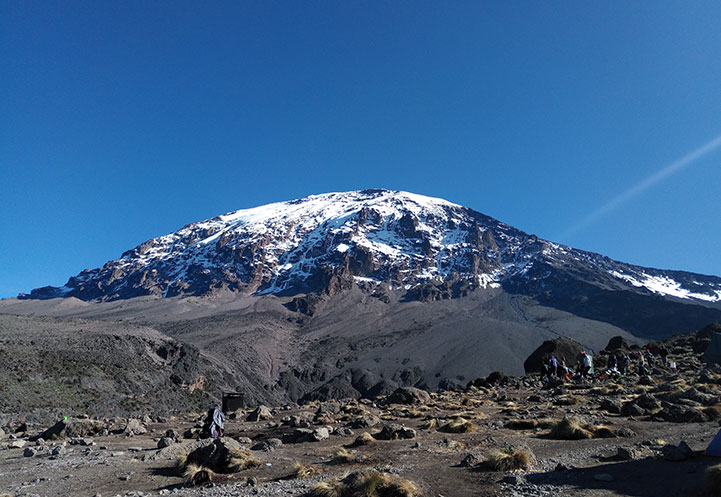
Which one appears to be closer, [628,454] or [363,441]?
[628,454]

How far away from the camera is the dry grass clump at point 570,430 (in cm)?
1170

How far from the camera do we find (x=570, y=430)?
11.8 meters

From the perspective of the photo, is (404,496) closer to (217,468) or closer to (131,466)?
(217,468)

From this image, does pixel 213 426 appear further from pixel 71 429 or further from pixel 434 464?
pixel 434 464

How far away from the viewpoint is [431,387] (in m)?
97.9

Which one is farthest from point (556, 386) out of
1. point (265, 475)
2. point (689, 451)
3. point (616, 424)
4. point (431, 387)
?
point (431, 387)

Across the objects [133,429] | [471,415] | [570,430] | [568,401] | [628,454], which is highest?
[628,454]

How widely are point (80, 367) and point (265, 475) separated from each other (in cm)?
5890

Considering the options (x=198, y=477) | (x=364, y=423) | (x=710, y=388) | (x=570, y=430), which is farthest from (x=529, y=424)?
(x=198, y=477)

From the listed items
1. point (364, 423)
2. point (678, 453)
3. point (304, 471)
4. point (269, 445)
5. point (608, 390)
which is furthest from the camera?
point (608, 390)

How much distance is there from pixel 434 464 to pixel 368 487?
2.87m

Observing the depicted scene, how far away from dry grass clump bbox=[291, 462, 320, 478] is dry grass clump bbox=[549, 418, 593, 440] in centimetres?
648

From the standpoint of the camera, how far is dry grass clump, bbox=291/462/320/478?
9.80 m

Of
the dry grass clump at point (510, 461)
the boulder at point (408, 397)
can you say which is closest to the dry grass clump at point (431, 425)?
the dry grass clump at point (510, 461)
